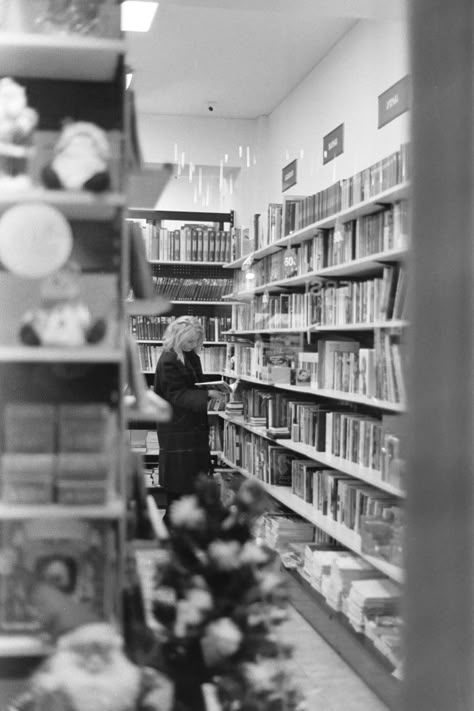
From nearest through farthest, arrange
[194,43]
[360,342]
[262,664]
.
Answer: [262,664] → [360,342] → [194,43]

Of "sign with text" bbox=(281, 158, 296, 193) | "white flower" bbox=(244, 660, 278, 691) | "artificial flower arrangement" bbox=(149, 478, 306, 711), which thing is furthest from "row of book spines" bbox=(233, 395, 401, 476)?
"white flower" bbox=(244, 660, 278, 691)

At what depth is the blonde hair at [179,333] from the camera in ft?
15.5

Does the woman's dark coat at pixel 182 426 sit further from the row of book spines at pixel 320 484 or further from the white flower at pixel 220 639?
the white flower at pixel 220 639

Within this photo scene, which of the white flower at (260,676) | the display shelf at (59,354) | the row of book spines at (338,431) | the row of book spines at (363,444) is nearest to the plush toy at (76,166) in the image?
the display shelf at (59,354)

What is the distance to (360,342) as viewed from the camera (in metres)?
4.24

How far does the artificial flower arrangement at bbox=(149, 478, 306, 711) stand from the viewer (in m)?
2.11

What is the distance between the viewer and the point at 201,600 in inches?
84.0

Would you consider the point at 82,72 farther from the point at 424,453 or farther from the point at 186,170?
the point at 186,170

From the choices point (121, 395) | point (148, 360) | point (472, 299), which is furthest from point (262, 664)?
point (148, 360)

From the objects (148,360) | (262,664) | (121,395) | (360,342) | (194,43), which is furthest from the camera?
(148,360)

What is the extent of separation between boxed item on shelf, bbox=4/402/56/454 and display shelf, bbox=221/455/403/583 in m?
1.51

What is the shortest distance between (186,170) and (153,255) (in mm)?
579

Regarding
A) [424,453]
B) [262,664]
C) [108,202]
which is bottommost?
[262,664]

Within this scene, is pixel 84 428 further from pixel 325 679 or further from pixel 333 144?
pixel 333 144
